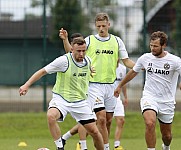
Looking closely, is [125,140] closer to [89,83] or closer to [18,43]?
[89,83]

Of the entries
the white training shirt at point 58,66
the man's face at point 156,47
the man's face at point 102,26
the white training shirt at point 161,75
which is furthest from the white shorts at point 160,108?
the man's face at point 102,26

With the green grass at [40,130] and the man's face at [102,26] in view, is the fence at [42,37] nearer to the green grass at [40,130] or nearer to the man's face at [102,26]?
the green grass at [40,130]

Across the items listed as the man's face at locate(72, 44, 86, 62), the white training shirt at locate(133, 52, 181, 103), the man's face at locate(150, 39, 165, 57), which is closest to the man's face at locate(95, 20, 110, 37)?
the white training shirt at locate(133, 52, 181, 103)

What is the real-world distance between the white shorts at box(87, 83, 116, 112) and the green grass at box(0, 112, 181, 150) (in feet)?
8.59

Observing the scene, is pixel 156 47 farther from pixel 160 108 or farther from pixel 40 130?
pixel 40 130

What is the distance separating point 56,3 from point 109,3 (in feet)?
5.47

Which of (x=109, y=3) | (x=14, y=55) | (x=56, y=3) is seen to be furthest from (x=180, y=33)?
(x=14, y=55)

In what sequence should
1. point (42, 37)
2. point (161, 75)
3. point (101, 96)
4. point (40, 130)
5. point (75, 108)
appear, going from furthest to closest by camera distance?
1. point (42, 37)
2. point (40, 130)
3. point (101, 96)
4. point (161, 75)
5. point (75, 108)

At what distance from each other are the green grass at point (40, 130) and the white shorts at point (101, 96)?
2.62 metres

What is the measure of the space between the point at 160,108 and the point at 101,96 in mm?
1254

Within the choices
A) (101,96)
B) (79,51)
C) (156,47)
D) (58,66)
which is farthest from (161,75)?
(58,66)

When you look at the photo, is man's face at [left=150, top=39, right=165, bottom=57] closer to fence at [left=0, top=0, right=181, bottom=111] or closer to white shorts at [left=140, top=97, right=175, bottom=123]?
white shorts at [left=140, top=97, right=175, bottom=123]

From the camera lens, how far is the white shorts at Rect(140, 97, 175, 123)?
12159 mm

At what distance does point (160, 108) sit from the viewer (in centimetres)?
1238
